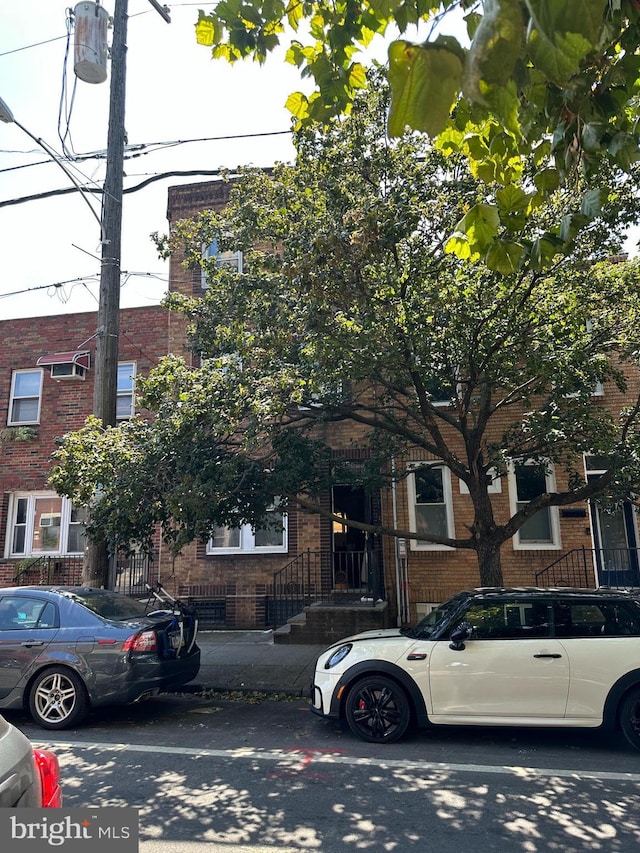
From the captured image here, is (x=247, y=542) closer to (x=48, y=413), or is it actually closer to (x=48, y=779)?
(x=48, y=413)

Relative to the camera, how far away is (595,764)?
5637 mm

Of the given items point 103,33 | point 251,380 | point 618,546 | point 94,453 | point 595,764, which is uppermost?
point 103,33

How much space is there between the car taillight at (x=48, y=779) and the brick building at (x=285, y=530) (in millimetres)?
7782

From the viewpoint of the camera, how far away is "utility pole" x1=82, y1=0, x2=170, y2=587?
8891mm

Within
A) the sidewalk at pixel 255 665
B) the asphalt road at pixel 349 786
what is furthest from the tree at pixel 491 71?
the sidewalk at pixel 255 665

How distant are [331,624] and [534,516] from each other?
459 centimetres

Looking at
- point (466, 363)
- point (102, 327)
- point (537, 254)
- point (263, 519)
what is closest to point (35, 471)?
point (102, 327)

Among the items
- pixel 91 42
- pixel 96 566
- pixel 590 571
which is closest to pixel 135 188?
pixel 91 42

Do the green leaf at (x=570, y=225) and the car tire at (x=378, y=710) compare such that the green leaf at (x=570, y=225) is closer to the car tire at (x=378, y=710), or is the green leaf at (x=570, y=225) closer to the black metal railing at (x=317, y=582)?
the car tire at (x=378, y=710)

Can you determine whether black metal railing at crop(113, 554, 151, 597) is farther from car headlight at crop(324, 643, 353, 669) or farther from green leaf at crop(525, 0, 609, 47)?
green leaf at crop(525, 0, 609, 47)

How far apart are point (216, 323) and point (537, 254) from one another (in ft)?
20.3

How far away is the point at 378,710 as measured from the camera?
6.31 m

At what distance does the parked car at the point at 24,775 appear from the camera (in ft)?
7.15

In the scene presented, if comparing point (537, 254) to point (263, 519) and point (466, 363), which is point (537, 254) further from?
point (263, 519)
